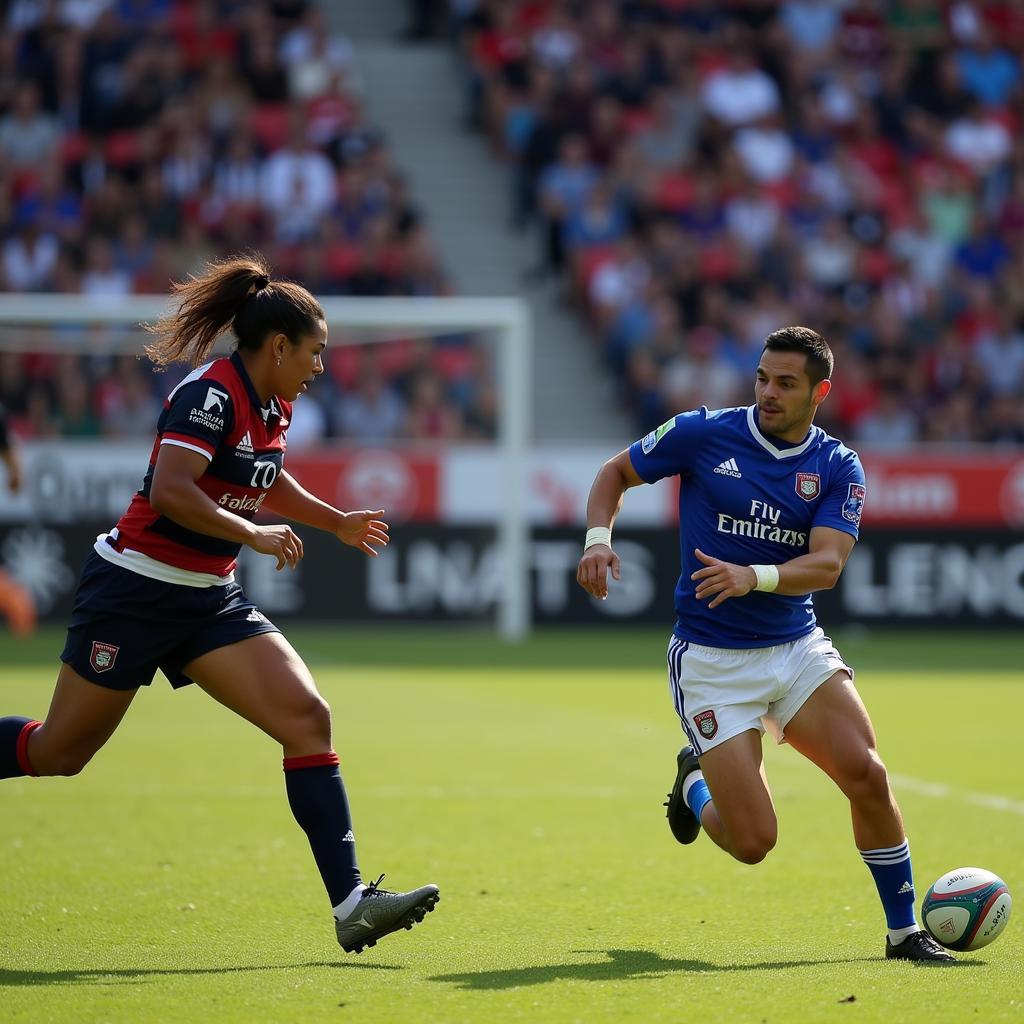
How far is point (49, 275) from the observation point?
20234 mm

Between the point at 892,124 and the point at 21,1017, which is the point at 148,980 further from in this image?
the point at 892,124

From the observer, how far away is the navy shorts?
568 centimetres

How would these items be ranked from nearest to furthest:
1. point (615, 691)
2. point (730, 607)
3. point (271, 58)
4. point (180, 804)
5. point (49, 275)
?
point (730, 607) < point (180, 804) < point (615, 691) < point (49, 275) < point (271, 58)

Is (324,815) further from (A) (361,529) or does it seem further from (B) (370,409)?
(B) (370,409)

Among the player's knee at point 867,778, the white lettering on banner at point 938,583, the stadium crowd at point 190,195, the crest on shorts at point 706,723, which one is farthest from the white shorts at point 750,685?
the white lettering on banner at point 938,583

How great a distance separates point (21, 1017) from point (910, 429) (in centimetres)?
1806

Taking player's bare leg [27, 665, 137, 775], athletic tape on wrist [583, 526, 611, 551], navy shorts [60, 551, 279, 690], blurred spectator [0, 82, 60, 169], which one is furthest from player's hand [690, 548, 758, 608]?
blurred spectator [0, 82, 60, 169]

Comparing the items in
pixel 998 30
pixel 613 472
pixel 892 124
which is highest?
pixel 998 30

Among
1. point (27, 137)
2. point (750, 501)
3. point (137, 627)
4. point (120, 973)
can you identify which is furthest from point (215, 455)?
point (27, 137)

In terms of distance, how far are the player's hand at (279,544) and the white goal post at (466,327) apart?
12.6 m

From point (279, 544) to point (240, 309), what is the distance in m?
0.95

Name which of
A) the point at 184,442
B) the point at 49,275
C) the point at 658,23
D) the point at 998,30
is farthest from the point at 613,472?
the point at 998,30

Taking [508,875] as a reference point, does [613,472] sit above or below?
above

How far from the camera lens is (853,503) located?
5984 mm
